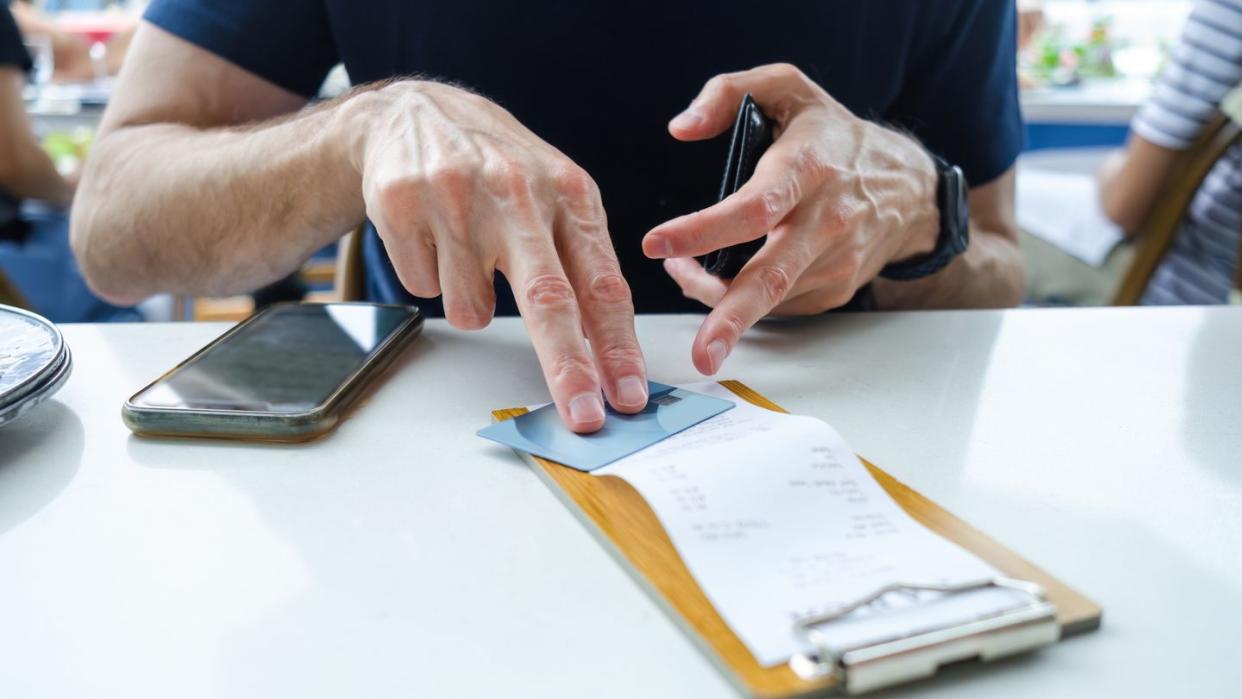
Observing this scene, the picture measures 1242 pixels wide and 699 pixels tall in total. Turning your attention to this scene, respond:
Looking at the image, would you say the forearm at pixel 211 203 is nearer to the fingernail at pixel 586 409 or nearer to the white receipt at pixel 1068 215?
the fingernail at pixel 586 409

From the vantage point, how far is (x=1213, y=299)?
1548mm

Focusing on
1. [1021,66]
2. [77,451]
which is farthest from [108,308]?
[1021,66]

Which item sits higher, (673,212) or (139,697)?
(139,697)

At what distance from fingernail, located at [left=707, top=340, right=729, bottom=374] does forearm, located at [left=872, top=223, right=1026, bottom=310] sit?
1.51 feet

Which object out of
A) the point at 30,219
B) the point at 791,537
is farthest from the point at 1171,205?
the point at 30,219

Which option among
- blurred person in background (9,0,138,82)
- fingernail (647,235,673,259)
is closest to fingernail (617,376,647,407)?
fingernail (647,235,673,259)

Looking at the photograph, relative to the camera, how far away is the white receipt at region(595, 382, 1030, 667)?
365 mm

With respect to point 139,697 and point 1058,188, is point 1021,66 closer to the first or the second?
point 1058,188

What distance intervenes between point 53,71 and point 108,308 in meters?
1.45

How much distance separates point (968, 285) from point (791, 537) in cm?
72

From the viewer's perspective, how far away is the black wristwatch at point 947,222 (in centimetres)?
88

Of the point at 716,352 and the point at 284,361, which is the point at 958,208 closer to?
the point at 716,352

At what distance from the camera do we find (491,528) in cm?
47

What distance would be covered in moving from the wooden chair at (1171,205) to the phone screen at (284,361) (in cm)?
124
